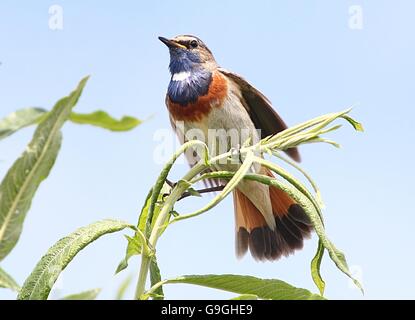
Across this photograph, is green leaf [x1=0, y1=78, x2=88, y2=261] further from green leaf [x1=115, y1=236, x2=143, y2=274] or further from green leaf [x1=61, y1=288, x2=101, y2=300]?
green leaf [x1=115, y1=236, x2=143, y2=274]

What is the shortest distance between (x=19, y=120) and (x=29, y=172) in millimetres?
91

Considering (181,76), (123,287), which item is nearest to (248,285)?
(123,287)

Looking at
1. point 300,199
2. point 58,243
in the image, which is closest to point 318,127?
point 300,199

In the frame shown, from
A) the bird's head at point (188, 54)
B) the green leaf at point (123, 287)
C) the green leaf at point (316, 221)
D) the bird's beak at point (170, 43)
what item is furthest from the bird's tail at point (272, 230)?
the green leaf at point (123, 287)

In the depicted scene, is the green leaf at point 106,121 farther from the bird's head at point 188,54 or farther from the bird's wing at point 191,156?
the bird's head at point 188,54

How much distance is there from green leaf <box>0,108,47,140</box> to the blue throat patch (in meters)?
4.40

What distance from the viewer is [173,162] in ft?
4.92

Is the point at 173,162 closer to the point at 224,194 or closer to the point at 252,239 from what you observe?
the point at 224,194

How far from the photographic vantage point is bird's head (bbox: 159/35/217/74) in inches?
241

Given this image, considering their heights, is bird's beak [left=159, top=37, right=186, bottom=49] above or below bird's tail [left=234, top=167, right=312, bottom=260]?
above

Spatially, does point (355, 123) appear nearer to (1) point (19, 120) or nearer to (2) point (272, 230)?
(1) point (19, 120)

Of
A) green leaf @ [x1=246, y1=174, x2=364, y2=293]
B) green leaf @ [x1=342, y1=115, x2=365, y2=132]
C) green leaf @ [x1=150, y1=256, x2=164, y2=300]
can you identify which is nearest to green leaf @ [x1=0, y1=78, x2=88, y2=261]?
green leaf @ [x1=150, y1=256, x2=164, y2=300]

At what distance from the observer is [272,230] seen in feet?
17.7
